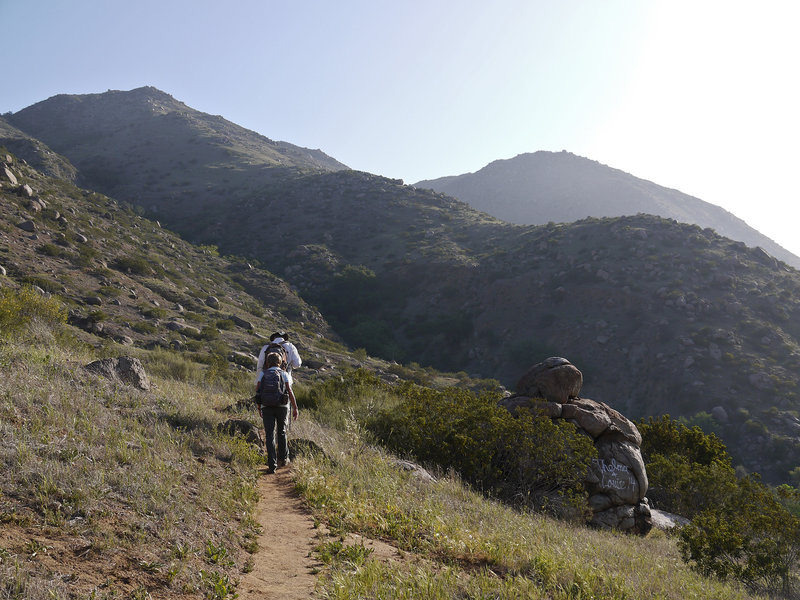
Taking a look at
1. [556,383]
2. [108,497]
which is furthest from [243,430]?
[556,383]

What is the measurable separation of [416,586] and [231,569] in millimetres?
1565

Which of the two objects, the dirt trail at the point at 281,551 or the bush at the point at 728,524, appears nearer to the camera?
the dirt trail at the point at 281,551

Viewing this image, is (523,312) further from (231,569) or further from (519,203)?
(519,203)

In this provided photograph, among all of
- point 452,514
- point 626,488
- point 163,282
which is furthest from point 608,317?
point 452,514

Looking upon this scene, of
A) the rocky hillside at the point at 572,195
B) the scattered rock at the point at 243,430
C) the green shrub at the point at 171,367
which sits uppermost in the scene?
the rocky hillside at the point at 572,195

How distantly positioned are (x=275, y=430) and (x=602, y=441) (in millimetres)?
7341

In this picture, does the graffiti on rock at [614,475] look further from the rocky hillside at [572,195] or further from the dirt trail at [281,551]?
the rocky hillside at [572,195]

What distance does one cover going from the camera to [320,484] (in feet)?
19.8

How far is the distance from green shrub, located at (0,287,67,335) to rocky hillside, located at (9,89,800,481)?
22416mm

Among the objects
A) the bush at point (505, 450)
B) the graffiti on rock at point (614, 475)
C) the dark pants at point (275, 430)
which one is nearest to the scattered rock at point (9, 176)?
the dark pants at point (275, 430)

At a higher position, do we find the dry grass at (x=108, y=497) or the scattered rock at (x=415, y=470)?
the dry grass at (x=108, y=497)

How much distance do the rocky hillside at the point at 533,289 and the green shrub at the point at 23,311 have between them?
22.4m

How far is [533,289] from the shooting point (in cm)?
4044

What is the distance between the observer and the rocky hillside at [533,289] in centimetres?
2886
